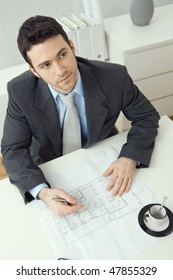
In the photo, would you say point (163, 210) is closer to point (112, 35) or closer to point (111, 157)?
point (111, 157)

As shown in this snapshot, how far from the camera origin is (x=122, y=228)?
86cm

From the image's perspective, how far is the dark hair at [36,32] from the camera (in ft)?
3.09

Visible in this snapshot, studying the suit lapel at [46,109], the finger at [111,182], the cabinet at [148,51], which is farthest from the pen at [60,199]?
the cabinet at [148,51]

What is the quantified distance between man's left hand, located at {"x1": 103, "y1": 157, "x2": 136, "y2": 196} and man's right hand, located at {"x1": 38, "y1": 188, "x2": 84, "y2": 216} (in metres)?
0.14

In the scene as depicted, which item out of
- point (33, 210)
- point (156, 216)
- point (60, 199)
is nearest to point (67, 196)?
point (60, 199)

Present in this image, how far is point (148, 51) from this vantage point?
1910mm

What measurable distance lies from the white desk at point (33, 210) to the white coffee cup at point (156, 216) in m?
0.05

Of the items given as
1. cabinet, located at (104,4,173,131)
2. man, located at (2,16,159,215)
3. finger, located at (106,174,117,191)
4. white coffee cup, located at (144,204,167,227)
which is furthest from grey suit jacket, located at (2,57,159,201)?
cabinet, located at (104,4,173,131)

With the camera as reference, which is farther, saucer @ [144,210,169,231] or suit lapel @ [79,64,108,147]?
suit lapel @ [79,64,108,147]

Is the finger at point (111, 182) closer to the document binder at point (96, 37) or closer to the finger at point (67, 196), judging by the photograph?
the finger at point (67, 196)

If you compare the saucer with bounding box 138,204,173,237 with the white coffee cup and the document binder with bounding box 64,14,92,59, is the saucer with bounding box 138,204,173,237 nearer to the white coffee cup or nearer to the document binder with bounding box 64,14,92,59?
the white coffee cup

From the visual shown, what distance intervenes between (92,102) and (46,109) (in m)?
0.19

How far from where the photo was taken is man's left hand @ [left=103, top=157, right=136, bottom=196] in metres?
0.97

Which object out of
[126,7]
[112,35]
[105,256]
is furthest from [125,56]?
[105,256]
